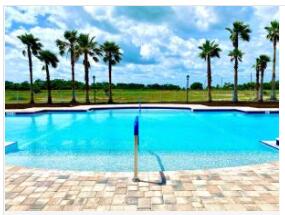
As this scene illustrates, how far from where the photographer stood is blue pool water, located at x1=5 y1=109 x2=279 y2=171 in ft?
26.6

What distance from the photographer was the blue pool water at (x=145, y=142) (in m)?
8.10

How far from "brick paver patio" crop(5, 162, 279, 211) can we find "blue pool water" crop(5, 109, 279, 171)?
167cm

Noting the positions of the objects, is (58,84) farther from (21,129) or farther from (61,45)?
(21,129)

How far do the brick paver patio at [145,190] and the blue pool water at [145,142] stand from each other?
1.67 metres

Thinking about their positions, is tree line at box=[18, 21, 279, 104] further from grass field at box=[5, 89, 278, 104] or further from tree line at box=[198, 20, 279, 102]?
grass field at box=[5, 89, 278, 104]

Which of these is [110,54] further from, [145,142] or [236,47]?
[145,142]

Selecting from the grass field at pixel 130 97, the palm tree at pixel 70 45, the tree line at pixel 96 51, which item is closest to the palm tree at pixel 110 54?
the tree line at pixel 96 51

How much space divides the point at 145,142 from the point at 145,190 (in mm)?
6036

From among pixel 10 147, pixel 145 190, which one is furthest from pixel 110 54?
pixel 145 190

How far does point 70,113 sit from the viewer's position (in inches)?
829

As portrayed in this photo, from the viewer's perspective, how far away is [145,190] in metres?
5.04
